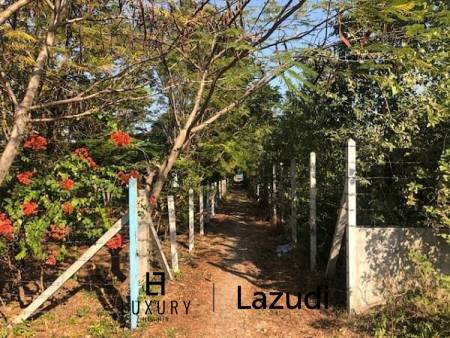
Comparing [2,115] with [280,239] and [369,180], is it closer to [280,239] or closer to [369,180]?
[369,180]

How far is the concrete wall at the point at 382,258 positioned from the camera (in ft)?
19.9

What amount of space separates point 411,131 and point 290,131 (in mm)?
4125

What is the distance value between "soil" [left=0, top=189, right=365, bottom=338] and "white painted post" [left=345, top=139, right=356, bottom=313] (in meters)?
0.38

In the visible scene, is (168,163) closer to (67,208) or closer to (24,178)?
(67,208)

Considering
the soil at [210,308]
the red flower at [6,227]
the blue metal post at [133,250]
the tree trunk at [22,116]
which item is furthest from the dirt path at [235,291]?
the tree trunk at [22,116]

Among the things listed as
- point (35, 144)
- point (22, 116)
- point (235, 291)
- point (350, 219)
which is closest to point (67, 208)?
point (35, 144)

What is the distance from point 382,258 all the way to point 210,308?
228 cm

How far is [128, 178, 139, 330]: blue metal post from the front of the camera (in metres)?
5.67

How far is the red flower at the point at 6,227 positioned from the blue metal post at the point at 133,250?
1.35 m

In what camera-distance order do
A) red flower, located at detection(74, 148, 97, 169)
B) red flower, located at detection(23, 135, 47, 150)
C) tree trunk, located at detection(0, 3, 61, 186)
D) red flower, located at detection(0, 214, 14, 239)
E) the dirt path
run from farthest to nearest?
red flower, located at detection(74, 148, 97, 169) → red flower, located at detection(23, 135, 47, 150) → the dirt path → red flower, located at detection(0, 214, 14, 239) → tree trunk, located at detection(0, 3, 61, 186)

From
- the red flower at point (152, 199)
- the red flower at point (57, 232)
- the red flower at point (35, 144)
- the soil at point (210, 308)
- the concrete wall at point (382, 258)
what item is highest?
the red flower at point (35, 144)

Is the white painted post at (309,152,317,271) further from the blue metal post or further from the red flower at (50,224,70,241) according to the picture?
the red flower at (50,224,70,241)

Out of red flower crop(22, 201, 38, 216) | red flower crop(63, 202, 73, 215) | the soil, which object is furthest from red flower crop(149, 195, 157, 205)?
red flower crop(22, 201, 38, 216)

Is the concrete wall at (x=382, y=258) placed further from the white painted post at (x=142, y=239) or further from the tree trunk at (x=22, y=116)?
the tree trunk at (x=22, y=116)
